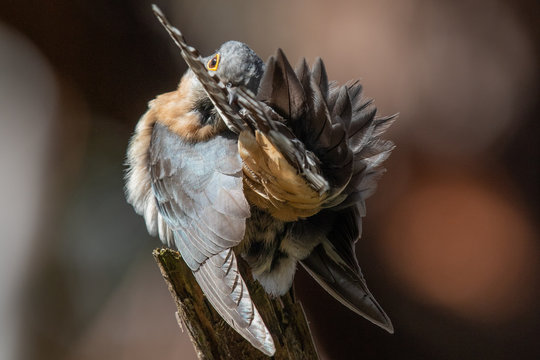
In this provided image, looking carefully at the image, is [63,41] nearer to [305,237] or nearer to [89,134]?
[89,134]

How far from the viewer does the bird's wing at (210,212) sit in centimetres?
153

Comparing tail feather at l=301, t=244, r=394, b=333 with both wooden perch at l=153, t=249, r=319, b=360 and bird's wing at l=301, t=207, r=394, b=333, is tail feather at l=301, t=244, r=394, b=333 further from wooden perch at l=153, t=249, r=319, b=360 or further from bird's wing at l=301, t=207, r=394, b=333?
wooden perch at l=153, t=249, r=319, b=360

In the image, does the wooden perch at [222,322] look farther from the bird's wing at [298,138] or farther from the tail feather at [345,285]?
the bird's wing at [298,138]

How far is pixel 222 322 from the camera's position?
1632 millimetres

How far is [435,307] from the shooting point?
2.53 m

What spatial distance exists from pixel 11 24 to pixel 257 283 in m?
1.93

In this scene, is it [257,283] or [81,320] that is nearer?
[257,283]

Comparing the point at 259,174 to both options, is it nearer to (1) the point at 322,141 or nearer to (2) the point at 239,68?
(1) the point at 322,141

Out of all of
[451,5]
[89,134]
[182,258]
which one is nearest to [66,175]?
[89,134]

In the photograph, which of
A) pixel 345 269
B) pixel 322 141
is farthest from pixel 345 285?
pixel 322 141

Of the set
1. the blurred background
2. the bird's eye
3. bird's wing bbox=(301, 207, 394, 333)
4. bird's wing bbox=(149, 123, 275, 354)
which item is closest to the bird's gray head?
the bird's eye

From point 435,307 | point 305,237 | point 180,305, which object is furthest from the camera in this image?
point 435,307

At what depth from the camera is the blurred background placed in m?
2.53

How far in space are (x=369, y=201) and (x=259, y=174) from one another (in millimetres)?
1102
